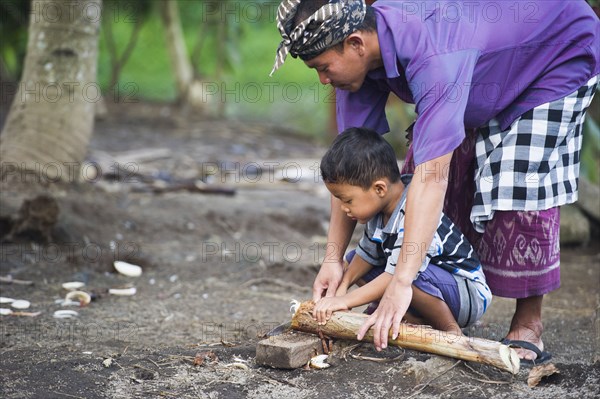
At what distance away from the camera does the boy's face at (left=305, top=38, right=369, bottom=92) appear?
282 cm

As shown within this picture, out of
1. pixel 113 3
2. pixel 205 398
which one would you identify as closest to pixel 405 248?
pixel 205 398

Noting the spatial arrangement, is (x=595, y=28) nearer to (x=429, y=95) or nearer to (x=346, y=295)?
(x=429, y=95)

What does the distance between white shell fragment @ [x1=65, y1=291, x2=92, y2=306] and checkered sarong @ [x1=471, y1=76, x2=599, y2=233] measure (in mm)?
2057

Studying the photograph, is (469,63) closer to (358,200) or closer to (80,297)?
(358,200)

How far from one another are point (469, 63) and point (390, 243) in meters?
0.74

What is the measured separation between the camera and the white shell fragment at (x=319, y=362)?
2.92 meters

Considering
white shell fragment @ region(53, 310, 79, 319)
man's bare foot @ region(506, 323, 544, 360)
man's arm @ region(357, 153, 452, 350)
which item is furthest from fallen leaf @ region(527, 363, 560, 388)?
white shell fragment @ region(53, 310, 79, 319)

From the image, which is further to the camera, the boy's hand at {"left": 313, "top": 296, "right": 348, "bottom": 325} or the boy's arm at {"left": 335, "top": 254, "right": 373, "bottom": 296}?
the boy's arm at {"left": 335, "top": 254, "right": 373, "bottom": 296}

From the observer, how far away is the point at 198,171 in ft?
25.5

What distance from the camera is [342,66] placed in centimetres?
286

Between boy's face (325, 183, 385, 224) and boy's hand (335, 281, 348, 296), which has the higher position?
boy's face (325, 183, 385, 224)

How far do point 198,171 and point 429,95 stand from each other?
5294 millimetres

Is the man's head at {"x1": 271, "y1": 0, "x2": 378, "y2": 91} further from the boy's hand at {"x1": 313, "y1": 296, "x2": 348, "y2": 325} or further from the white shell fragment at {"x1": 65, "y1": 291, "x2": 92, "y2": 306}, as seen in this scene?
the white shell fragment at {"x1": 65, "y1": 291, "x2": 92, "y2": 306}

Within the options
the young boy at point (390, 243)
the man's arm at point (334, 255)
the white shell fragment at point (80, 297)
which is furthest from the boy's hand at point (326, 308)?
the white shell fragment at point (80, 297)
